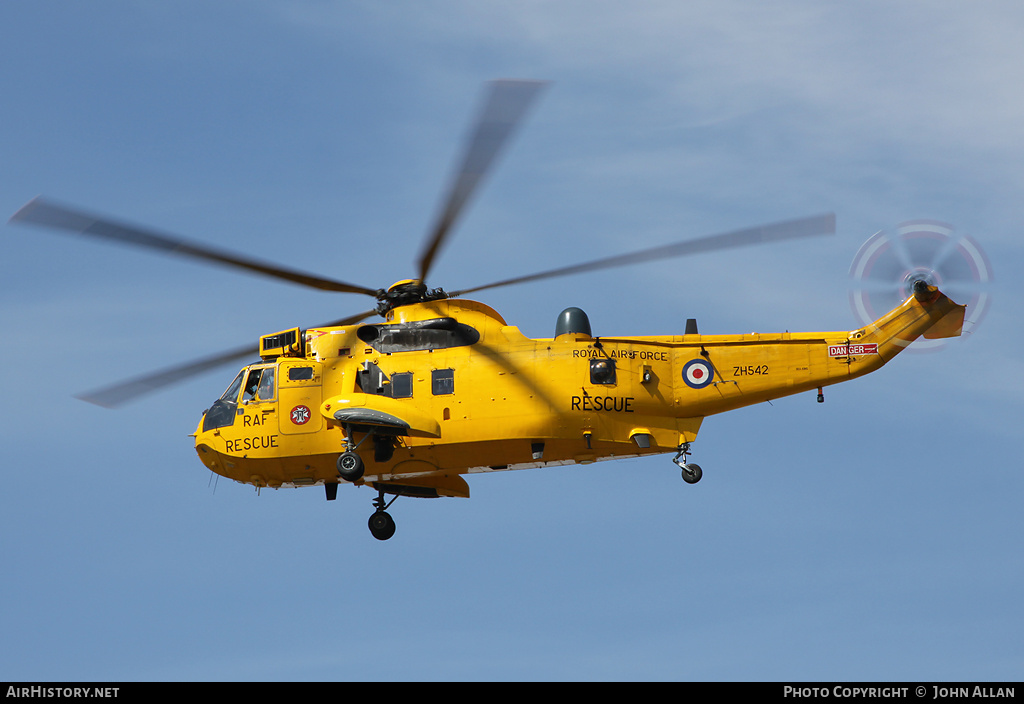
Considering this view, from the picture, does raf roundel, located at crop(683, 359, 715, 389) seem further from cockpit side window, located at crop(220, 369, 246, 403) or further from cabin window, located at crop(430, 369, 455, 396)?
cockpit side window, located at crop(220, 369, 246, 403)

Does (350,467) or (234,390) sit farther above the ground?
(234,390)

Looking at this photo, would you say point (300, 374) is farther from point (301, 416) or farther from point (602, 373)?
point (602, 373)

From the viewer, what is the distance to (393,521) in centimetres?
3588

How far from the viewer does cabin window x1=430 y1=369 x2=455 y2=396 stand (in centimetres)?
3372

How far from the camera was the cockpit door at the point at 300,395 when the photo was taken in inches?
1357

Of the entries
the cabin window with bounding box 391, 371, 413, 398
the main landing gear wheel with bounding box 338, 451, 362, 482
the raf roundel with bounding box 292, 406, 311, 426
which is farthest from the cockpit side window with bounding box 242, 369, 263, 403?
the cabin window with bounding box 391, 371, 413, 398

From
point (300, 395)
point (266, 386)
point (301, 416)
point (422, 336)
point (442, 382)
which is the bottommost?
point (301, 416)

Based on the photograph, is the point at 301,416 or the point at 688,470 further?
the point at 301,416

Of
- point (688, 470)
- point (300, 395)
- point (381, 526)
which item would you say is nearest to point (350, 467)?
point (300, 395)

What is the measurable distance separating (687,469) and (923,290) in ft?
22.8

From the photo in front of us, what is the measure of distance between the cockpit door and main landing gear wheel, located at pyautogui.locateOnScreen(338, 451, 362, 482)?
3.90 feet

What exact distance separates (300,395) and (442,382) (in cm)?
365

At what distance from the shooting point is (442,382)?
33781mm
